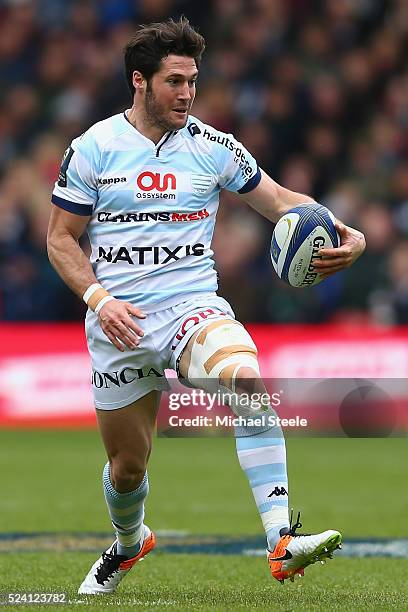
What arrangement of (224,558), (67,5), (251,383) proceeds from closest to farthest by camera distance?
(251,383), (224,558), (67,5)

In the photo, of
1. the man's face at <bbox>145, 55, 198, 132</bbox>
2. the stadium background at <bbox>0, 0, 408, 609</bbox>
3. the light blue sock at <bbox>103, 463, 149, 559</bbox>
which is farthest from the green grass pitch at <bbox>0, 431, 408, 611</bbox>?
the man's face at <bbox>145, 55, 198, 132</bbox>

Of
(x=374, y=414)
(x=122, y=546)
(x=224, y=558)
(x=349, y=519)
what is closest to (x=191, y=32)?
(x=122, y=546)

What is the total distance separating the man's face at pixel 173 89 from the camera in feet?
20.3

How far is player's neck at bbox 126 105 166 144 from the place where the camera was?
249 inches

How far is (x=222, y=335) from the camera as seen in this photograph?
233 inches

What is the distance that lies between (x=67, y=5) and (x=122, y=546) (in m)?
13.2

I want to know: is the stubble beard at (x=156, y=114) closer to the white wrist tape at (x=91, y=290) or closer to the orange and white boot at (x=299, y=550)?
the white wrist tape at (x=91, y=290)

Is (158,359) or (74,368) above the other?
(158,359)

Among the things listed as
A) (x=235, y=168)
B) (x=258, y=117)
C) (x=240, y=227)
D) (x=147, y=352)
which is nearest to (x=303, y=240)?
(x=235, y=168)

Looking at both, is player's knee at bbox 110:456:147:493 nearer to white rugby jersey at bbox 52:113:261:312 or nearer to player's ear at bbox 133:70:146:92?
white rugby jersey at bbox 52:113:261:312

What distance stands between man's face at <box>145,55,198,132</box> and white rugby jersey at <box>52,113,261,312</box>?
12cm

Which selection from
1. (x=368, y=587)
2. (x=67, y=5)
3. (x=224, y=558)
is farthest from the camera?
(x=67, y=5)

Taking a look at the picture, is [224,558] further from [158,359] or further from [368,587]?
[158,359]

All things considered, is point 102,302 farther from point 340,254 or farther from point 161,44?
point 161,44
